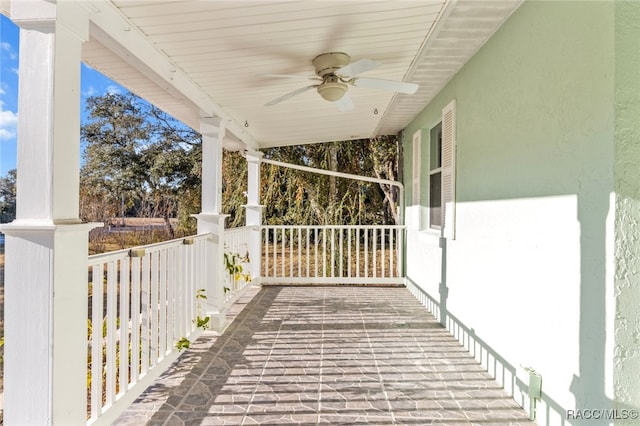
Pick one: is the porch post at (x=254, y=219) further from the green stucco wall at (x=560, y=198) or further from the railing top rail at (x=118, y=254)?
the green stucco wall at (x=560, y=198)

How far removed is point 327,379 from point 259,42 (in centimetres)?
246

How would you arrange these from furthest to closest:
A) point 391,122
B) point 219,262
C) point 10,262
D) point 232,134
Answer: point 391,122 → point 232,134 → point 219,262 → point 10,262

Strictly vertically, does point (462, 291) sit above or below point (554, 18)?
below

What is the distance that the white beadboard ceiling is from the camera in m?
2.19

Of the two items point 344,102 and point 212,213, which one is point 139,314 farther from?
point 344,102

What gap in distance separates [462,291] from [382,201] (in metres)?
5.20

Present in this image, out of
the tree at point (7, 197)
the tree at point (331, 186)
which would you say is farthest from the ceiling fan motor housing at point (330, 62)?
the tree at point (331, 186)

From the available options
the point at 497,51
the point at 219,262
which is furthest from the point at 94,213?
the point at 497,51

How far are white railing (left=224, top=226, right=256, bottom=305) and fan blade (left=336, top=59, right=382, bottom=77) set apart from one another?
245 cm

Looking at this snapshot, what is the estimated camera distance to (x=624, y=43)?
1610mm

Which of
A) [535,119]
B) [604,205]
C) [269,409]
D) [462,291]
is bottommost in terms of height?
[269,409]

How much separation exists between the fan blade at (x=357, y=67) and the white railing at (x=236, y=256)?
8.03 ft

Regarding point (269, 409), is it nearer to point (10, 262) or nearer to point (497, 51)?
point (10, 262)

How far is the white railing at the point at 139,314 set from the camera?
→ 203 centimetres
